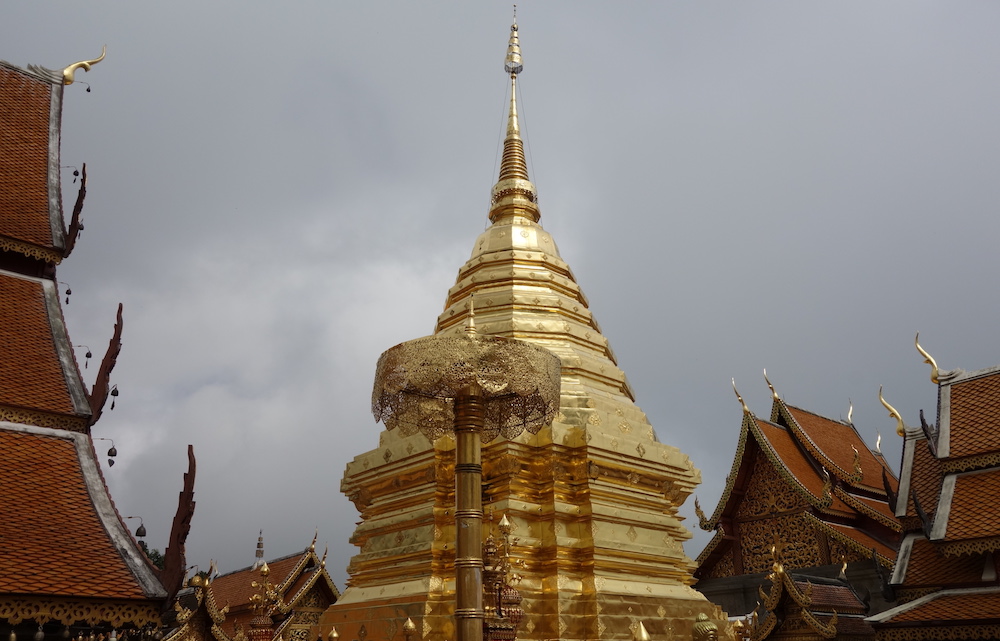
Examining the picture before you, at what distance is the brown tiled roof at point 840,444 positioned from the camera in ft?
47.2

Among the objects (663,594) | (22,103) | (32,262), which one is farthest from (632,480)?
(22,103)

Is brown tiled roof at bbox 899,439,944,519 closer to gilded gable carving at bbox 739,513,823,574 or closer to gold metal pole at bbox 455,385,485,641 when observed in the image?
gilded gable carving at bbox 739,513,823,574

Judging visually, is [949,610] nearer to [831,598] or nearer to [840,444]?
[831,598]

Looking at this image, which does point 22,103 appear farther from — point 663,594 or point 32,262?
point 663,594

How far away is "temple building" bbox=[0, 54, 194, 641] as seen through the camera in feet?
15.3

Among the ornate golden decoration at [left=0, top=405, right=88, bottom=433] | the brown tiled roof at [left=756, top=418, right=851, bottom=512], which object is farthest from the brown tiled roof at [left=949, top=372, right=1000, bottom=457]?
the ornate golden decoration at [left=0, top=405, right=88, bottom=433]

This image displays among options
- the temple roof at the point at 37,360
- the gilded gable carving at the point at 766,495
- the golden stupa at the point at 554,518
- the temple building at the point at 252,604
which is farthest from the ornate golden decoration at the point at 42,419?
the gilded gable carving at the point at 766,495

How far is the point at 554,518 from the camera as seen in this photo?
8484 mm

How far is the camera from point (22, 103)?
7.63 metres

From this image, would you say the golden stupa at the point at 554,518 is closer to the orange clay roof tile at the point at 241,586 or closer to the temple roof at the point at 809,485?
the temple roof at the point at 809,485

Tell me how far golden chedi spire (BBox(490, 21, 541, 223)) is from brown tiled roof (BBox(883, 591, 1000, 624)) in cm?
686

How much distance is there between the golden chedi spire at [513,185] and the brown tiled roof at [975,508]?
6.43 m

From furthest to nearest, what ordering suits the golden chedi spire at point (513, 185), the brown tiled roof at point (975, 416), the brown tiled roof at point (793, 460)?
the brown tiled roof at point (793, 460) < the golden chedi spire at point (513, 185) < the brown tiled roof at point (975, 416)

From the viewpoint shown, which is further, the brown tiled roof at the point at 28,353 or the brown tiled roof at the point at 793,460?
the brown tiled roof at the point at 793,460
